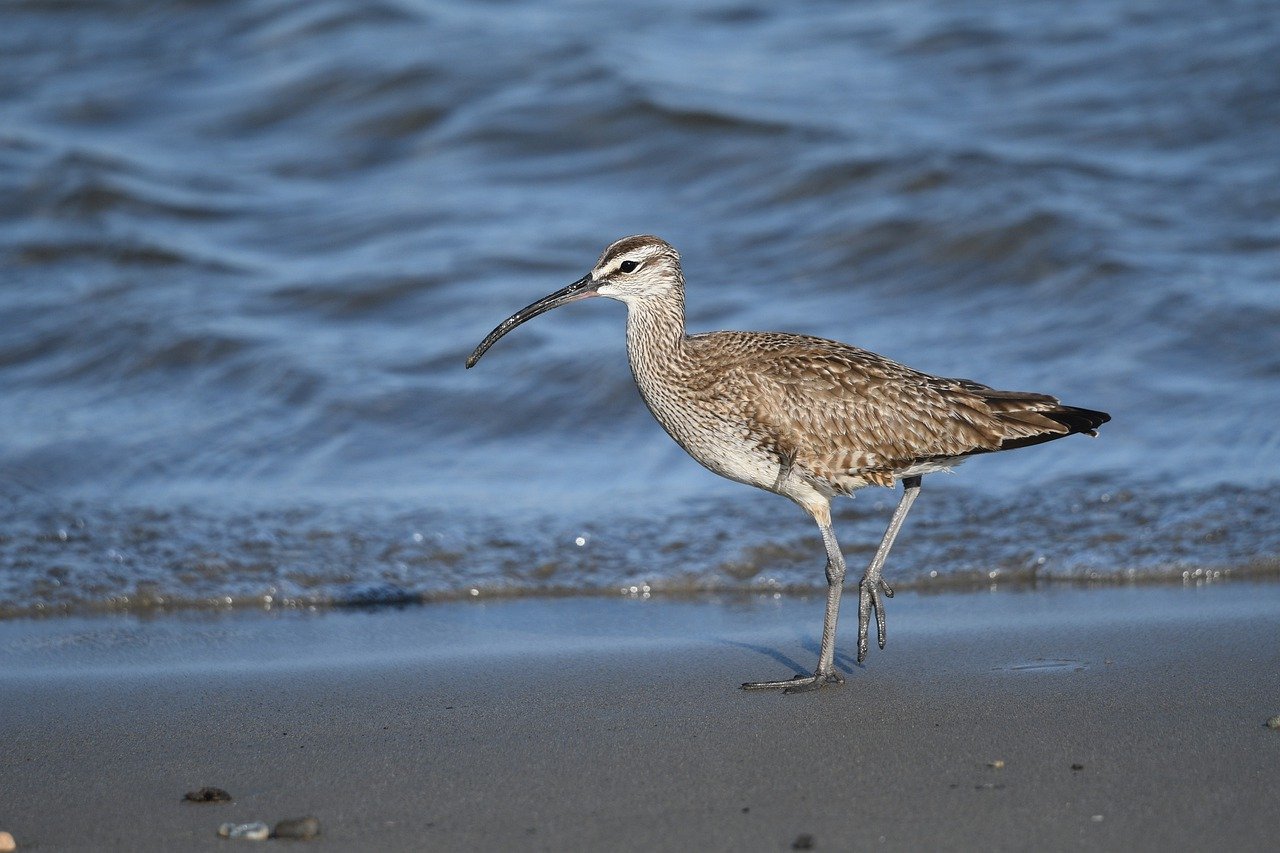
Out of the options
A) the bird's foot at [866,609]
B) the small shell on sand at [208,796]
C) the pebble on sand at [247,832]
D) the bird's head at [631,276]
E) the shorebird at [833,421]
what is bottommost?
the pebble on sand at [247,832]

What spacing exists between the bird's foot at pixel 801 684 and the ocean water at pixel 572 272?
1.88 meters

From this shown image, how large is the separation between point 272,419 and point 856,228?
551 centimetres

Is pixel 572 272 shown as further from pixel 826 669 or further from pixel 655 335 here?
pixel 826 669

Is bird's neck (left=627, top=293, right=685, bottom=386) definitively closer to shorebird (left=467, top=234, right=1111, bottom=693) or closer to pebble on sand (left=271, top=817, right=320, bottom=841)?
shorebird (left=467, top=234, right=1111, bottom=693)

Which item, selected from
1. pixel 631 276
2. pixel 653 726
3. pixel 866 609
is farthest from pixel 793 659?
pixel 631 276

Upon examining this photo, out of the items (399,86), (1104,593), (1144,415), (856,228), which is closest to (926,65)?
(856,228)

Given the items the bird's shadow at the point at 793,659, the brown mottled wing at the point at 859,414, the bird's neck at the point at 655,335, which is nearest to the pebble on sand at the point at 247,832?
the bird's shadow at the point at 793,659

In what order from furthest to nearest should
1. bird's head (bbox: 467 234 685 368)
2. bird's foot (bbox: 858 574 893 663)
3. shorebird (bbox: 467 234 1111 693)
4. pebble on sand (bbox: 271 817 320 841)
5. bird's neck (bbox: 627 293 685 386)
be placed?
bird's head (bbox: 467 234 685 368)
bird's neck (bbox: 627 293 685 386)
shorebird (bbox: 467 234 1111 693)
bird's foot (bbox: 858 574 893 663)
pebble on sand (bbox: 271 817 320 841)

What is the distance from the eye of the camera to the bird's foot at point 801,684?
617 centimetres

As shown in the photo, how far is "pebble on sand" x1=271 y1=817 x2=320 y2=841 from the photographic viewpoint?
4465mm

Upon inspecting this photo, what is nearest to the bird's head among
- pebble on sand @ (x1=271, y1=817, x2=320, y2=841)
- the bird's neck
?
the bird's neck

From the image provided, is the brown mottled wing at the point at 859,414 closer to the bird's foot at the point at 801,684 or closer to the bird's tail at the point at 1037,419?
the bird's tail at the point at 1037,419

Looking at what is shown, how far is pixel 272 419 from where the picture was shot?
10.7 m

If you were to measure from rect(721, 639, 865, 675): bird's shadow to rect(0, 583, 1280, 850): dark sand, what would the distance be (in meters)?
0.02
